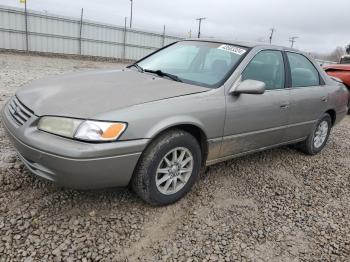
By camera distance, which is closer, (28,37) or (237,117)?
(237,117)

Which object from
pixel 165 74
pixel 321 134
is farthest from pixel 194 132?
pixel 321 134

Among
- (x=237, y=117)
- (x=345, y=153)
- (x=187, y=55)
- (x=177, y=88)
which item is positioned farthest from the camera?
(x=345, y=153)

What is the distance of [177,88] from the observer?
10.3 feet

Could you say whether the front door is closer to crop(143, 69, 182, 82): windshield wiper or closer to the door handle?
the door handle

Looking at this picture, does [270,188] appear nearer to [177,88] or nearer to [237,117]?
[237,117]

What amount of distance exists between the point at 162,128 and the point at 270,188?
1.67 metres

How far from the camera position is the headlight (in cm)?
249

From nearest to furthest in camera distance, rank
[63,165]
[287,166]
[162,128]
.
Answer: [63,165] < [162,128] < [287,166]

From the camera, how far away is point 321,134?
5.05 metres

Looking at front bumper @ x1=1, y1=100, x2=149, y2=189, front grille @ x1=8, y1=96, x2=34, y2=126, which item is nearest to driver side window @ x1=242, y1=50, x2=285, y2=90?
front bumper @ x1=1, y1=100, x2=149, y2=189

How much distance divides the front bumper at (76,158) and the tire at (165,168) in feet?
0.40

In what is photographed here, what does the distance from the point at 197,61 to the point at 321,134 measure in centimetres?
241

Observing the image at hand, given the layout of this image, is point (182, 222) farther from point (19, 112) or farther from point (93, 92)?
point (19, 112)

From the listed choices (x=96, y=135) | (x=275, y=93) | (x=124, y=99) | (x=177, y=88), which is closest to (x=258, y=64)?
(x=275, y=93)
